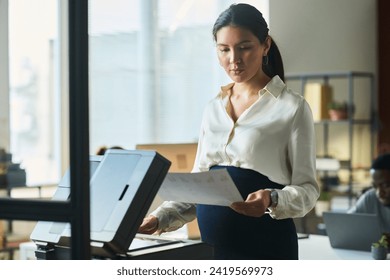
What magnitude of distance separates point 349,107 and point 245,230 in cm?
417

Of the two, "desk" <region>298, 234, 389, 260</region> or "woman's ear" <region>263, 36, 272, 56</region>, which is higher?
"woman's ear" <region>263, 36, 272, 56</region>

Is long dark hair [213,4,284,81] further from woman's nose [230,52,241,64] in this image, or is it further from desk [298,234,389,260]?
Result: desk [298,234,389,260]

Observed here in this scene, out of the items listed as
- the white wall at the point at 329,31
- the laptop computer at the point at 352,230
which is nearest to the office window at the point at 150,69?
the white wall at the point at 329,31

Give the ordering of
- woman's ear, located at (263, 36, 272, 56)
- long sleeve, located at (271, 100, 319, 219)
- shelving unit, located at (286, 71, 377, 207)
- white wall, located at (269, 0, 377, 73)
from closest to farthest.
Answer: long sleeve, located at (271, 100, 319, 219) < woman's ear, located at (263, 36, 272, 56) < shelving unit, located at (286, 71, 377, 207) < white wall, located at (269, 0, 377, 73)

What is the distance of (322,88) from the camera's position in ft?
17.4

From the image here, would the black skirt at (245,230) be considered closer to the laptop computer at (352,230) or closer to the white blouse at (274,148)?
the white blouse at (274,148)

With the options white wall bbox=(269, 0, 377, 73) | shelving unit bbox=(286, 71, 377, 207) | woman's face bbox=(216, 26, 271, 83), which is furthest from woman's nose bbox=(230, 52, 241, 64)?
white wall bbox=(269, 0, 377, 73)

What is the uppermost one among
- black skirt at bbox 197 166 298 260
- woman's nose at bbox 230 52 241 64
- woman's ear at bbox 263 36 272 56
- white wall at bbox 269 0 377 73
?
white wall at bbox 269 0 377 73

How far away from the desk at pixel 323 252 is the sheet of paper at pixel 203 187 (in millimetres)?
1400

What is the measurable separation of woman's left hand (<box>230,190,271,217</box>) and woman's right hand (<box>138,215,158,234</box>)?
174 mm

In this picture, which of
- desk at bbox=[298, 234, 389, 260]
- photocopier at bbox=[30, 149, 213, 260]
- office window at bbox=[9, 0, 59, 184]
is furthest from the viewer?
office window at bbox=[9, 0, 59, 184]

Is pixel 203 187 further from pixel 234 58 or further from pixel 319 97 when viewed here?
pixel 319 97

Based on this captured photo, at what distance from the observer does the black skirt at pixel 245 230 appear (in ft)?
4.10

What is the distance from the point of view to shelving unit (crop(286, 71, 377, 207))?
5.25 metres
